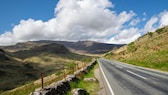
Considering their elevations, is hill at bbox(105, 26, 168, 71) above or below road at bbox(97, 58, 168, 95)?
above

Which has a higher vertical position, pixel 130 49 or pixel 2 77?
pixel 130 49

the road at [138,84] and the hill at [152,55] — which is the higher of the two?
the hill at [152,55]

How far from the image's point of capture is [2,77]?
156750mm

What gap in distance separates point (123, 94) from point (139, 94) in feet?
3.26

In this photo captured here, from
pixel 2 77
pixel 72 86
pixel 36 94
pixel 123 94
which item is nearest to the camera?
pixel 36 94

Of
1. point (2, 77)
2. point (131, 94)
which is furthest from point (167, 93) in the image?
point (2, 77)

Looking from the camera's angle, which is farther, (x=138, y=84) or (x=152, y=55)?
(x=152, y=55)

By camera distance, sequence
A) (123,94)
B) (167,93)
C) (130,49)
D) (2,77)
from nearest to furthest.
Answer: (167,93), (123,94), (130,49), (2,77)

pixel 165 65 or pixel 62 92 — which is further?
pixel 165 65

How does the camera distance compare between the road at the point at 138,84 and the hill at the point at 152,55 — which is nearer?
the road at the point at 138,84

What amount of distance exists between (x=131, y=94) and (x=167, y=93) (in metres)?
2.01

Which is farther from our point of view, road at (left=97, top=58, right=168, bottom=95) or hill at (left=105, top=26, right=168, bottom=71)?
hill at (left=105, top=26, right=168, bottom=71)

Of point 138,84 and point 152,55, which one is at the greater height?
point 152,55

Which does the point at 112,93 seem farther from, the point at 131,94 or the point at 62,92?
the point at 62,92
